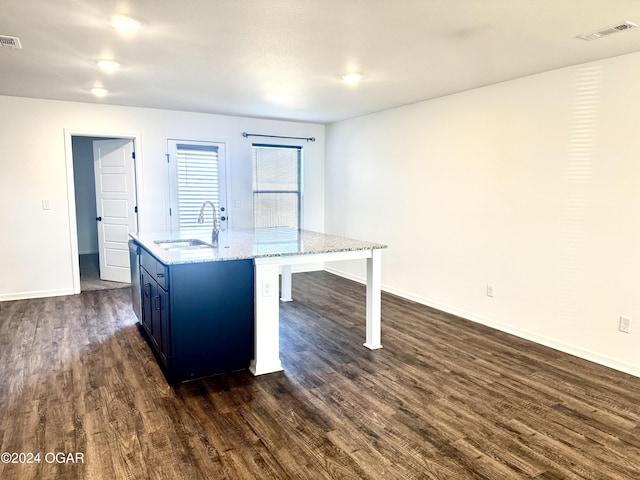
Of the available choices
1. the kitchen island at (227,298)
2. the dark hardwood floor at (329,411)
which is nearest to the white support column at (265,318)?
the kitchen island at (227,298)

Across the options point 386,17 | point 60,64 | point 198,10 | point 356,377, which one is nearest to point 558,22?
point 386,17

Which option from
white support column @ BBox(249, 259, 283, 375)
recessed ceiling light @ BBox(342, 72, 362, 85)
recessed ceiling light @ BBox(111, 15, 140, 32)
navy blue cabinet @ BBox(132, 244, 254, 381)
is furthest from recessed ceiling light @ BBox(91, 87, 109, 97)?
white support column @ BBox(249, 259, 283, 375)

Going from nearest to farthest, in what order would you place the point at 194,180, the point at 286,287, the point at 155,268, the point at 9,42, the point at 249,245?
the point at 9,42, the point at 155,268, the point at 249,245, the point at 286,287, the point at 194,180

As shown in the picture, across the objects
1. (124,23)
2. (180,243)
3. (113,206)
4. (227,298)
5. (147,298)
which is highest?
(124,23)

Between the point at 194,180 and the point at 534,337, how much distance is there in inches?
181

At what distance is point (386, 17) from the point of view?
2482 mm

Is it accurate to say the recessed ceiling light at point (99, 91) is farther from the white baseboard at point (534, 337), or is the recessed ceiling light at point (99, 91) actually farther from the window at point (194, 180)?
the white baseboard at point (534, 337)

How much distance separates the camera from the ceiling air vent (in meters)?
Answer: 2.85

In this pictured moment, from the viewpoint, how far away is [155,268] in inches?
126

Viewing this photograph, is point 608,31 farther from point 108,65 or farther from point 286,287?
point 286,287

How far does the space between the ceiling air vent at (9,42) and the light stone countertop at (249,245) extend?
64.5 inches

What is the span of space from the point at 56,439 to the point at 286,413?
4.09 ft

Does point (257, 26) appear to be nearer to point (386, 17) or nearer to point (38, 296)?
point (386, 17)

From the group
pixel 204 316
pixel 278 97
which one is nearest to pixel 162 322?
pixel 204 316
